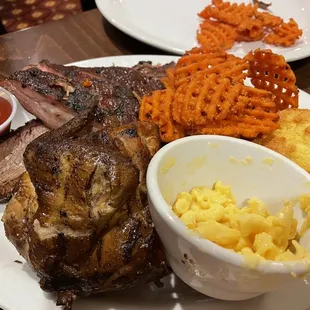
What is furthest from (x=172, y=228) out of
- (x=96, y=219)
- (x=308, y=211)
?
(x=308, y=211)

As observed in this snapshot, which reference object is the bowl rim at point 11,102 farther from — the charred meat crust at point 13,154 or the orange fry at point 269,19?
the orange fry at point 269,19

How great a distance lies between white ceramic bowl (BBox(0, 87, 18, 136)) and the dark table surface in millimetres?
717

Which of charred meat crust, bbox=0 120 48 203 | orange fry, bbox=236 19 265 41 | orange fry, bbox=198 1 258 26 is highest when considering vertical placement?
charred meat crust, bbox=0 120 48 203

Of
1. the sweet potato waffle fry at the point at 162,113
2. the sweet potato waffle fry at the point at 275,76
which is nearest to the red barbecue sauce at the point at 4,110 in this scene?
the sweet potato waffle fry at the point at 162,113

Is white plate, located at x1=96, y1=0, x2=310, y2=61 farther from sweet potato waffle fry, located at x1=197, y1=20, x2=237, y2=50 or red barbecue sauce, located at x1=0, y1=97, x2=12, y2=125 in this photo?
red barbecue sauce, located at x1=0, y1=97, x2=12, y2=125

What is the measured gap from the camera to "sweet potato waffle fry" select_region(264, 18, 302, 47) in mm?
3146

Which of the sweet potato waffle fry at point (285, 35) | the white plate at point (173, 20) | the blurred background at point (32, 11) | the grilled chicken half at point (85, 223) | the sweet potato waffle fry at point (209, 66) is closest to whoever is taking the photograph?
the grilled chicken half at point (85, 223)

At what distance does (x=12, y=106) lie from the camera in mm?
2289

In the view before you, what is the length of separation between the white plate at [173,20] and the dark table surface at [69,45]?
12 centimetres

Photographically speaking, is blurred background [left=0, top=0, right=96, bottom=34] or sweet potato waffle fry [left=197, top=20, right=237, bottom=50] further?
blurred background [left=0, top=0, right=96, bottom=34]

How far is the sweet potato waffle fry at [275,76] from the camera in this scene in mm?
2074

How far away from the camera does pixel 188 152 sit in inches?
61.4

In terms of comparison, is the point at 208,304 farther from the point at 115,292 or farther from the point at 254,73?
the point at 254,73

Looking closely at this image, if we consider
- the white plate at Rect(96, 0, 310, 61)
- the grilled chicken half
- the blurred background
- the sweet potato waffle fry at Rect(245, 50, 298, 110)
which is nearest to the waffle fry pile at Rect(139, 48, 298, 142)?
the sweet potato waffle fry at Rect(245, 50, 298, 110)
